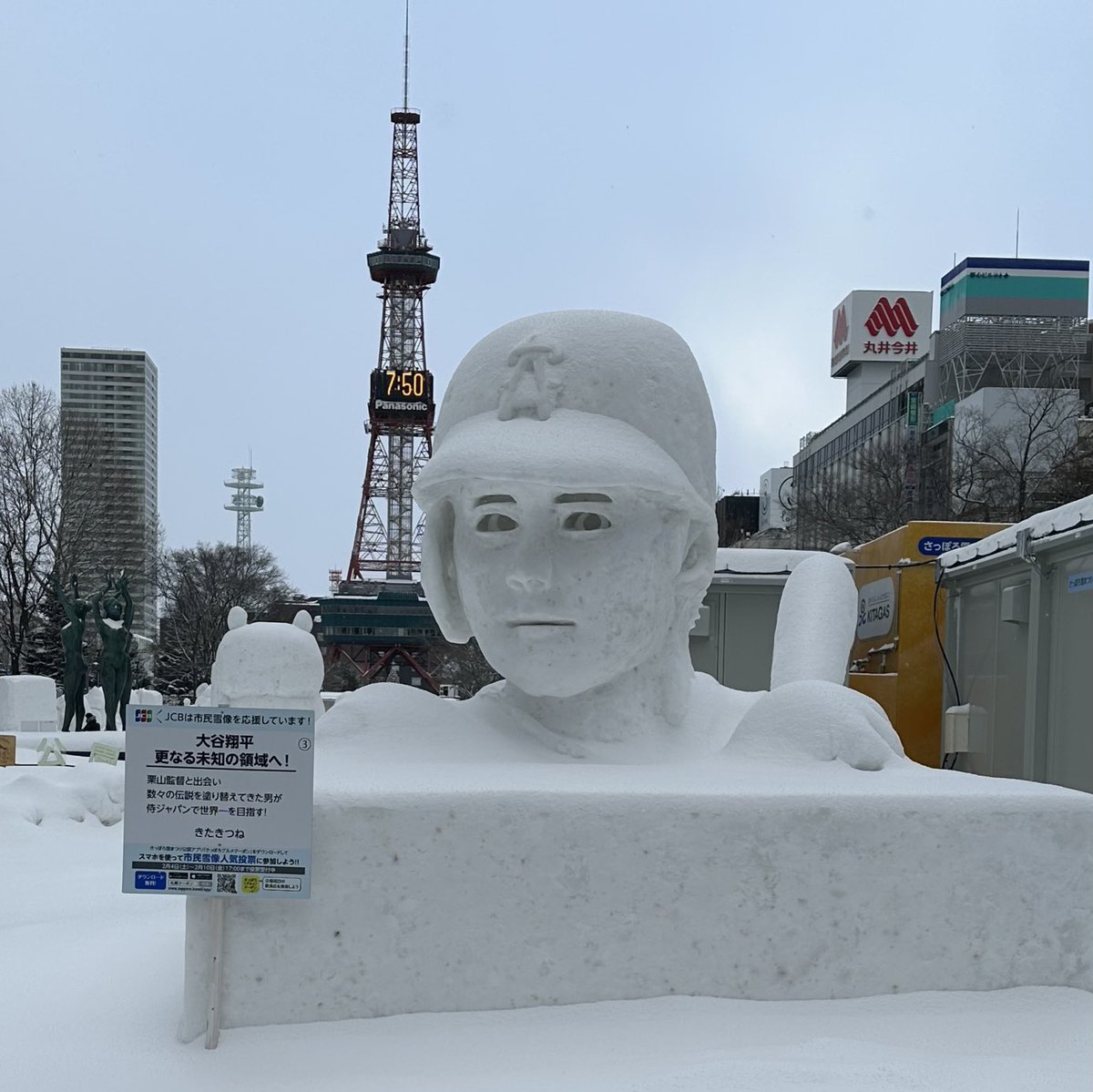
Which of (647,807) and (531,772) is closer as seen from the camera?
(647,807)

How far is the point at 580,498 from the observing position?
12.5 feet

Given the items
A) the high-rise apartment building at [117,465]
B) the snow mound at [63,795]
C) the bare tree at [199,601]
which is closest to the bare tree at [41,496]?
the high-rise apartment building at [117,465]

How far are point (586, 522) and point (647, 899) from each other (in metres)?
1.25

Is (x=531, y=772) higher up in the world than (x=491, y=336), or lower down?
lower down

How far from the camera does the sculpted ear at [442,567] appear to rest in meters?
4.25

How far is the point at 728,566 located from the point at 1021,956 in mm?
6425

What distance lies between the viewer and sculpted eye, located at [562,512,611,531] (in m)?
3.88

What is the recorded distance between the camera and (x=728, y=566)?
978cm

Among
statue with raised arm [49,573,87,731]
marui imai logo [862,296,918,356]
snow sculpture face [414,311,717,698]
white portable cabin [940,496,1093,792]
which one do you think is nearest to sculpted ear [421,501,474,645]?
snow sculpture face [414,311,717,698]

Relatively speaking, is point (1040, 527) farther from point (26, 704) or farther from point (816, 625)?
point (26, 704)

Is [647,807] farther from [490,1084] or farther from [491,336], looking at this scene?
[491,336]

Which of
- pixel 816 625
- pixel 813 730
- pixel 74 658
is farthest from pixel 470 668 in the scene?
pixel 813 730

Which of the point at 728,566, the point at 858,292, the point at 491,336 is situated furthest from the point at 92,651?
the point at 858,292

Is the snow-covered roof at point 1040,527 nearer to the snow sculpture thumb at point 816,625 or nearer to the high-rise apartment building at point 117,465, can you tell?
the snow sculpture thumb at point 816,625
